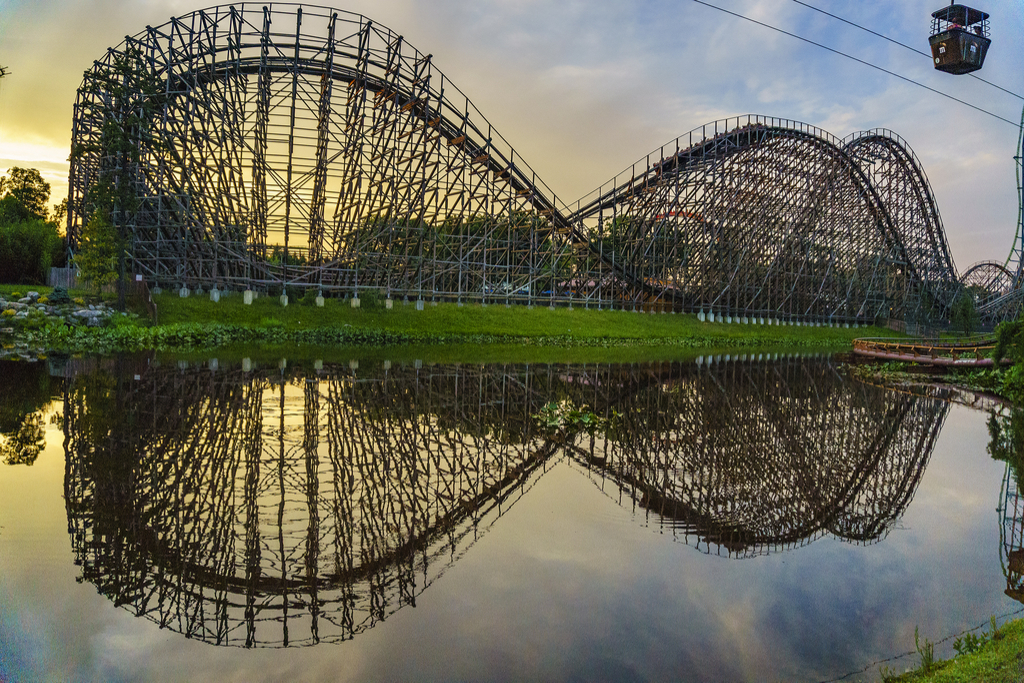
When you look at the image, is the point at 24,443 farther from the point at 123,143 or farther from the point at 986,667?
the point at 123,143

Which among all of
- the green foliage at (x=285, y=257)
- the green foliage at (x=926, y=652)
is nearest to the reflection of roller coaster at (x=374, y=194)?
the green foliage at (x=285, y=257)

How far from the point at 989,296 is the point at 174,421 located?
7475 centimetres

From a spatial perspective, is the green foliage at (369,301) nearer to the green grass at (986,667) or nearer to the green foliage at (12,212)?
the green foliage at (12,212)

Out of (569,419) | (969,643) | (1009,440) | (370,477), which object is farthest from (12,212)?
(969,643)

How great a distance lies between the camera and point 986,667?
381 cm

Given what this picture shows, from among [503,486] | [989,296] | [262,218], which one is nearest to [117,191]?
[262,218]

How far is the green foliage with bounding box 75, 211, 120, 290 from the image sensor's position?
2627 centimetres

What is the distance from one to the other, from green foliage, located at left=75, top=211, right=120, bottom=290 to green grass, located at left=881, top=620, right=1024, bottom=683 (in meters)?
29.3

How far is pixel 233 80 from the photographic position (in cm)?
→ 2889

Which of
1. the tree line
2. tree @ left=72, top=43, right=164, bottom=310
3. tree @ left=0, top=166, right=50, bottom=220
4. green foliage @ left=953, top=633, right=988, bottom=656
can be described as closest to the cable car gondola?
green foliage @ left=953, top=633, right=988, bottom=656

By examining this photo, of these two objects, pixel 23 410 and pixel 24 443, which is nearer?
pixel 24 443

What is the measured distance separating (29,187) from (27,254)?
22076 millimetres

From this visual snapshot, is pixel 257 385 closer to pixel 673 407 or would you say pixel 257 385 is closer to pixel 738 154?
pixel 673 407

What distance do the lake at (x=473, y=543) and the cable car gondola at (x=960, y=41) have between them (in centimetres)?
1063
